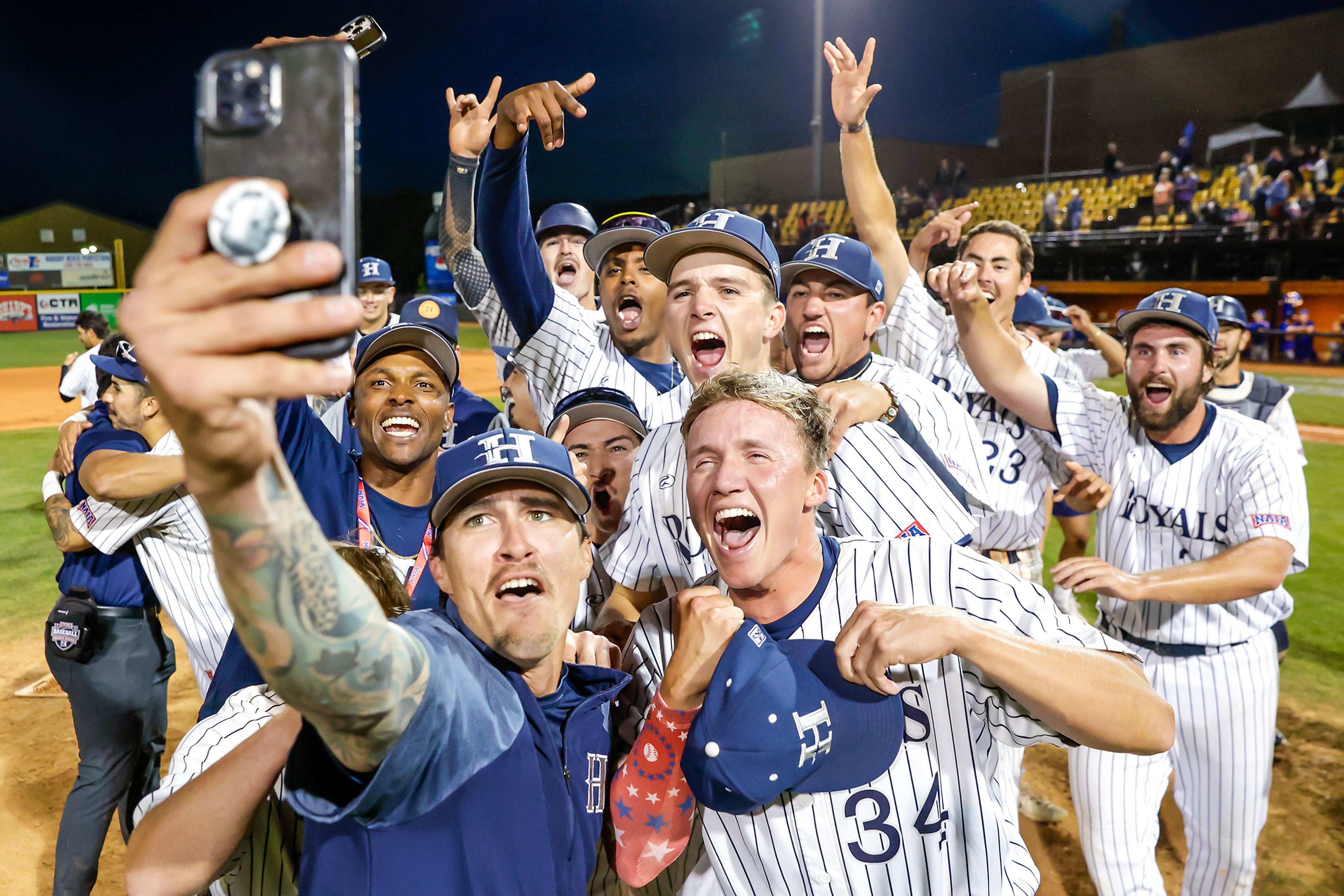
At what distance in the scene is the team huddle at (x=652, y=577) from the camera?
1.14 m

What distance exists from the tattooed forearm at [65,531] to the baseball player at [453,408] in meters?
1.03

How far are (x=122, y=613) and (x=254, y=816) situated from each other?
249 centimetres

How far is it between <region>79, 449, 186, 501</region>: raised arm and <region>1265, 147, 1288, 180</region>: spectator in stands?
82.6 ft

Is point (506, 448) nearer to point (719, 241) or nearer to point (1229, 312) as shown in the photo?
point (719, 241)

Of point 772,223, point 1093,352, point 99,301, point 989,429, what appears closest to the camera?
point 989,429

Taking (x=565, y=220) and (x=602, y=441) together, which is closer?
(x=602, y=441)

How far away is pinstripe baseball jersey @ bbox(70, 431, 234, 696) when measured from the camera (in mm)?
3406

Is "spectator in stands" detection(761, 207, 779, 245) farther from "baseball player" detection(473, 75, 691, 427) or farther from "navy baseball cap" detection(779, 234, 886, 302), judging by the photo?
"navy baseball cap" detection(779, 234, 886, 302)

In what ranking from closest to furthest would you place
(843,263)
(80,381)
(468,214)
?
1. (843,263)
2. (468,214)
3. (80,381)

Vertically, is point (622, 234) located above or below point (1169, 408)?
above

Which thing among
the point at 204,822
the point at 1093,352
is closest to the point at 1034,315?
the point at 1093,352

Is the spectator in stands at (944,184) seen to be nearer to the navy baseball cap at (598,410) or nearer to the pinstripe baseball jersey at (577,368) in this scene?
the pinstripe baseball jersey at (577,368)

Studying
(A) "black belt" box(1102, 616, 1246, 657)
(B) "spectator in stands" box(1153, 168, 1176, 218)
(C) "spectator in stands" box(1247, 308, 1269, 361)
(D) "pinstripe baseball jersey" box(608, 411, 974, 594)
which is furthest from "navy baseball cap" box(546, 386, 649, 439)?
(B) "spectator in stands" box(1153, 168, 1176, 218)

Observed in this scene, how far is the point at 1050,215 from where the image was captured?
25.2 m
